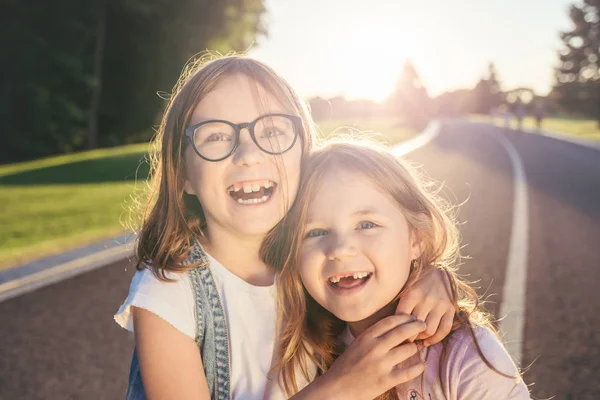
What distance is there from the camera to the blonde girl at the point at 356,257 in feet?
6.71

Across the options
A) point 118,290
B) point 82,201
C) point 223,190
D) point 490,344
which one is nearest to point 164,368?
point 223,190

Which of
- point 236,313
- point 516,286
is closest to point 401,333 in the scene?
point 236,313

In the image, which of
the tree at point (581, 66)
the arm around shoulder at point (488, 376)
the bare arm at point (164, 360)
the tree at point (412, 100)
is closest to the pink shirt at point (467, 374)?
the arm around shoulder at point (488, 376)

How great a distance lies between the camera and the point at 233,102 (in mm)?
2186

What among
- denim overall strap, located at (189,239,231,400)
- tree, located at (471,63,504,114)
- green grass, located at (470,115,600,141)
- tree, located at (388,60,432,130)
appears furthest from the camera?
tree, located at (471,63,504,114)

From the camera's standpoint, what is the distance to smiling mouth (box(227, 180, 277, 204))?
2201 mm

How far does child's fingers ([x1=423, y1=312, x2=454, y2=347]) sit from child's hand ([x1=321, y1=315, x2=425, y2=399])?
6cm

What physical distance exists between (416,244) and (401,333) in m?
0.52

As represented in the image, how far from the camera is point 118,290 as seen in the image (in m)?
5.23

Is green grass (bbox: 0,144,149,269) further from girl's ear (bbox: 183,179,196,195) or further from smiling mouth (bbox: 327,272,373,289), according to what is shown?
smiling mouth (bbox: 327,272,373,289)

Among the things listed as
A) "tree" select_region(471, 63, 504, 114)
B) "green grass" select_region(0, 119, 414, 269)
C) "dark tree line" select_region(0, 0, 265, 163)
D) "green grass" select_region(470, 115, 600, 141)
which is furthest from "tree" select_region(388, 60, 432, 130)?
"tree" select_region(471, 63, 504, 114)

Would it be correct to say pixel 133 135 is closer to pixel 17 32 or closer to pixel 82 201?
pixel 17 32

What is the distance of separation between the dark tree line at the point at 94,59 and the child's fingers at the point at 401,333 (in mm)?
25408

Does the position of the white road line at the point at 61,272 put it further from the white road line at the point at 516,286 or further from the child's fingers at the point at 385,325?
the child's fingers at the point at 385,325
